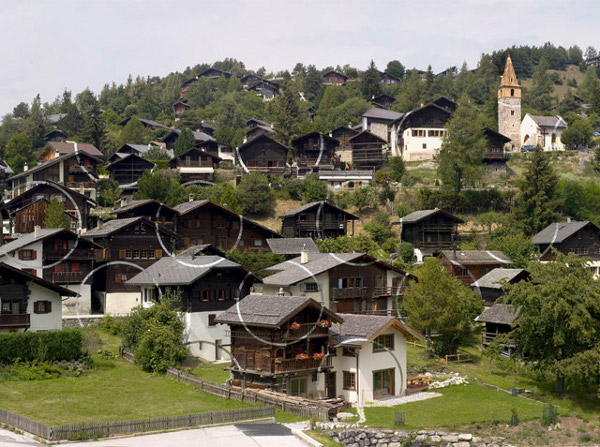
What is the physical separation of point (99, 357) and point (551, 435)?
25220 mm

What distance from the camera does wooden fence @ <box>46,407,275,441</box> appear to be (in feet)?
106

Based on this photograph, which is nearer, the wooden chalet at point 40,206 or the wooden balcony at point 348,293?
the wooden balcony at point 348,293

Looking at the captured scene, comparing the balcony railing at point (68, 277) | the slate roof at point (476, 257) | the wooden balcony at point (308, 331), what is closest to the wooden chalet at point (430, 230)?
the slate roof at point (476, 257)

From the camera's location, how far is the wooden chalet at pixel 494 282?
204 ft

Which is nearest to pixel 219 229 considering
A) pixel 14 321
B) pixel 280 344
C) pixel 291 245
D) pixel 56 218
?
pixel 291 245

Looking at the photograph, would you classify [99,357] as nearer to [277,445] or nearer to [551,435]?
[277,445]

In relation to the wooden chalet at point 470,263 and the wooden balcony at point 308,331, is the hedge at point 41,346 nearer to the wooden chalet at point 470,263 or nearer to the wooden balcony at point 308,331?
the wooden balcony at point 308,331

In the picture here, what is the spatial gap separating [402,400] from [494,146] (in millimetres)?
60841

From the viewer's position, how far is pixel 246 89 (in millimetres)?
184250

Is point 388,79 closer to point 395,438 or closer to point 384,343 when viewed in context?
point 384,343

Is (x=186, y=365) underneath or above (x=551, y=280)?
underneath

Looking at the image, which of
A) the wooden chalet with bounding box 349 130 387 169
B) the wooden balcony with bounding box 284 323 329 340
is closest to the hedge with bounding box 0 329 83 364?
the wooden balcony with bounding box 284 323 329 340

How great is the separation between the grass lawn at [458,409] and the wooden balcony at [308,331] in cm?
443

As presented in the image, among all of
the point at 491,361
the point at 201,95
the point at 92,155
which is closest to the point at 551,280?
the point at 491,361
